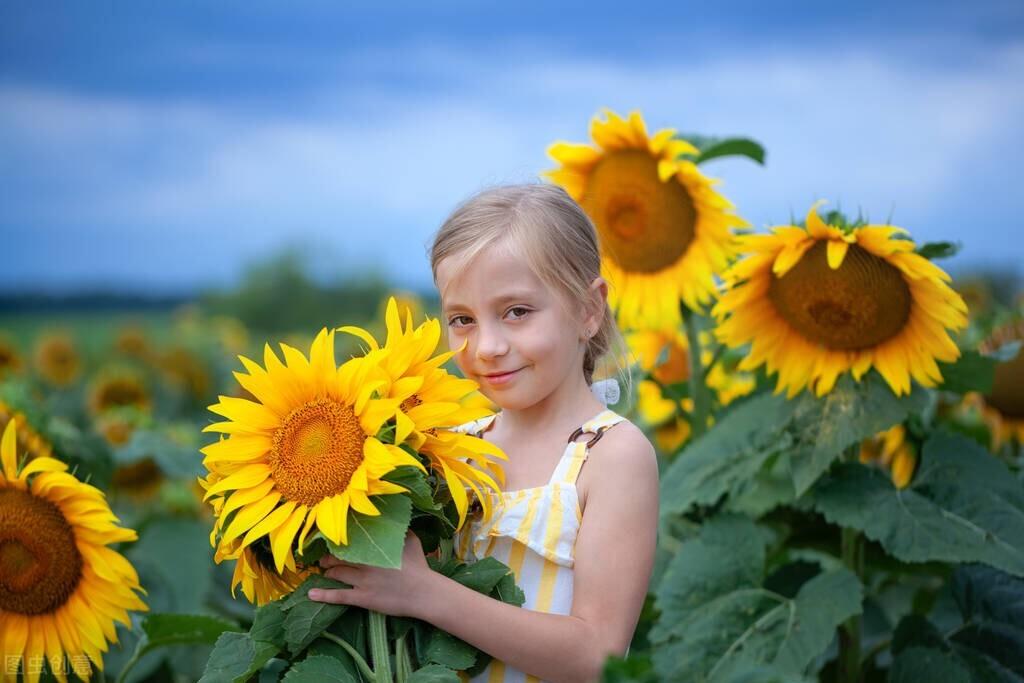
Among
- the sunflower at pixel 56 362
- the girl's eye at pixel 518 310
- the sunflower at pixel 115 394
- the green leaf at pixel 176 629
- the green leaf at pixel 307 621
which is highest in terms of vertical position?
the girl's eye at pixel 518 310

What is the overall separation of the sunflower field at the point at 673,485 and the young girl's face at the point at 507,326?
48 millimetres

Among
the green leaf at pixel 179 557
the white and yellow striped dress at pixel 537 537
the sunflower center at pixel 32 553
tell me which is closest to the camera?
the white and yellow striped dress at pixel 537 537

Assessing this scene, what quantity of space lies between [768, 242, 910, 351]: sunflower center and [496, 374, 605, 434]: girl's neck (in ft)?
2.43

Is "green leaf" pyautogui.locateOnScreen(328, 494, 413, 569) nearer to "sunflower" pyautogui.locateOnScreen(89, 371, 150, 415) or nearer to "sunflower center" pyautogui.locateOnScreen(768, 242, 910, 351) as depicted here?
"sunflower center" pyautogui.locateOnScreen(768, 242, 910, 351)

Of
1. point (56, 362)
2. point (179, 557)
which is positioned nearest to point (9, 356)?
point (56, 362)

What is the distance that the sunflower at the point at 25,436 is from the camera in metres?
2.37

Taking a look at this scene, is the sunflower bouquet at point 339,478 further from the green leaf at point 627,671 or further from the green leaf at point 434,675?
the green leaf at point 627,671

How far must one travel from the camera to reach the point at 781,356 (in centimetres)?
244

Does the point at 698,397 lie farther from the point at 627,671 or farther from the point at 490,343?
the point at 627,671

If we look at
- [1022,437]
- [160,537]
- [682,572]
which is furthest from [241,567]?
[1022,437]

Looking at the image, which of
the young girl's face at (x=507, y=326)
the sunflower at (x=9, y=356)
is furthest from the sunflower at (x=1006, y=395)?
the sunflower at (x=9, y=356)

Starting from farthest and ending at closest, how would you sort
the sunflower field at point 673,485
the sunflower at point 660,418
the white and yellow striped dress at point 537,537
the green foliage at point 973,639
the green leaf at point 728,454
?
the sunflower at point 660,418 → the green leaf at point 728,454 → the green foliage at point 973,639 → the white and yellow striped dress at point 537,537 → the sunflower field at point 673,485

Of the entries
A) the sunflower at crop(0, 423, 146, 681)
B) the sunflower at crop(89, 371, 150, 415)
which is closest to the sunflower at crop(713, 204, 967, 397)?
the sunflower at crop(0, 423, 146, 681)

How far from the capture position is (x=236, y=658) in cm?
161
